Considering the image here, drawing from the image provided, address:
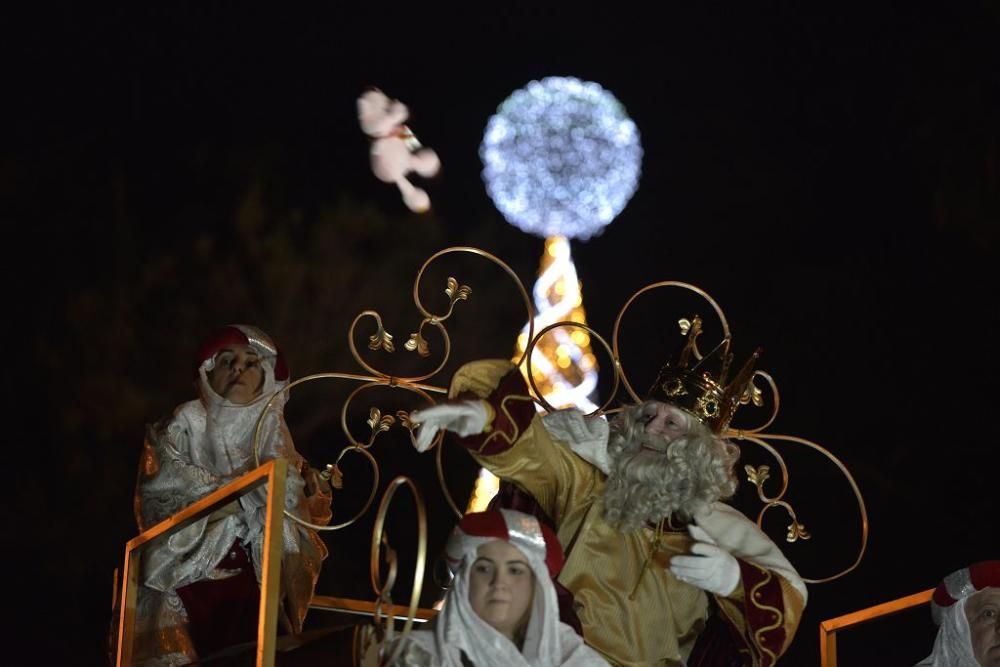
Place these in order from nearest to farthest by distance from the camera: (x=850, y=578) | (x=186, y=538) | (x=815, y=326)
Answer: (x=186, y=538) → (x=850, y=578) → (x=815, y=326)

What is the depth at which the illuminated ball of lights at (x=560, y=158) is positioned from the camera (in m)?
9.87

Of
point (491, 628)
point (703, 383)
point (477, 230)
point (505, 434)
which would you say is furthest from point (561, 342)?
point (491, 628)

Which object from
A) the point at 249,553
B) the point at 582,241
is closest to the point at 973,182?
the point at 582,241

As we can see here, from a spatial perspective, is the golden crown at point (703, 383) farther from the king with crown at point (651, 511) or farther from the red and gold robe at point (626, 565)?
the red and gold robe at point (626, 565)

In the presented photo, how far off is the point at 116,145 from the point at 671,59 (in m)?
3.12

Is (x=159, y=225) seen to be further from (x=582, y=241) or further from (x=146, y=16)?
(x=582, y=241)

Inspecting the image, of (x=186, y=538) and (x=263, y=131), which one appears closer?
(x=186, y=538)

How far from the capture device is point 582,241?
10094mm

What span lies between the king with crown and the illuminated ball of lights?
3772 millimetres

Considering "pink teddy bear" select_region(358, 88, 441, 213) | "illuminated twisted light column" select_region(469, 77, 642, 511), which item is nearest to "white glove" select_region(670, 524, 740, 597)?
"illuminated twisted light column" select_region(469, 77, 642, 511)

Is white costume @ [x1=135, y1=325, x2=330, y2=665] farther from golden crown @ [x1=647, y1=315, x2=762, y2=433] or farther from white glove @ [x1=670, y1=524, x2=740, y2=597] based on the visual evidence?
white glove @ [x1=670, y1=524, x2=740, y2=597]

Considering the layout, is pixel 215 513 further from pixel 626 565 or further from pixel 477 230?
pixel 477 230

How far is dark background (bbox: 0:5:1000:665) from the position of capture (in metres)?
9.52

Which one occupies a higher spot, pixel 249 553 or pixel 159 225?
pixel 159 225
